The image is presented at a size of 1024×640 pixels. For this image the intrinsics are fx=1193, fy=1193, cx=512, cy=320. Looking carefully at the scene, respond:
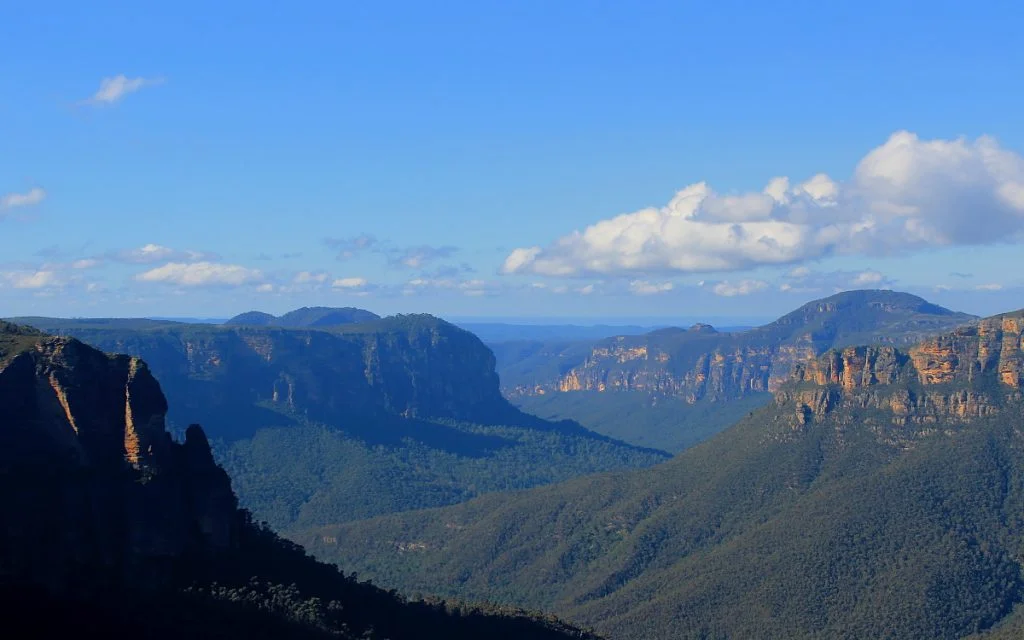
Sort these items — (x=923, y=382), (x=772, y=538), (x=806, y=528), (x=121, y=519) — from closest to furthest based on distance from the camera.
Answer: (x=121, y=519)
(x=772, y=538)
(x=806, y=528)
(x=923, y=382)

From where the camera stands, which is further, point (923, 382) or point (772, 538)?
point (923, 382)

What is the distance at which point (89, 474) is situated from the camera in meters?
71.9

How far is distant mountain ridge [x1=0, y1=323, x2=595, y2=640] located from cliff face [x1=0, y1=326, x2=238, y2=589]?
76 millimetres

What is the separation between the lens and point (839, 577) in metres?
135

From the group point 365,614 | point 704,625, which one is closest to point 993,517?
point 704,625

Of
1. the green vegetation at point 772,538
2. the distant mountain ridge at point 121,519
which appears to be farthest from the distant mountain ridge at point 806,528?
the distant mountain ridge at point 121,519

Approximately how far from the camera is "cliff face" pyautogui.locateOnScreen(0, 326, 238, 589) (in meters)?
67.7

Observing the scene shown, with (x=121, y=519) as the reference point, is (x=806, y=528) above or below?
below

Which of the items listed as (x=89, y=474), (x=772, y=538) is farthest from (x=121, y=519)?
(x=772, y=538)

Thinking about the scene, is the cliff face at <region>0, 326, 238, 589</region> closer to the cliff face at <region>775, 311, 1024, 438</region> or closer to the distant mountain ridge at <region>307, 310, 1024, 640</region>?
the distant mountain ridge at <region>307, 310, 1024, 640</region>

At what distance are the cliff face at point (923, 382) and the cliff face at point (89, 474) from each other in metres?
126

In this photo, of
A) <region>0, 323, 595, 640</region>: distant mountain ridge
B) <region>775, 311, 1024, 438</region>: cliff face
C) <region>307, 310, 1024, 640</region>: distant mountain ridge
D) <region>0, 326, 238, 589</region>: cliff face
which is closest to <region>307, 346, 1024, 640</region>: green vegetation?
<region>307, 310, 1024, 640</region>: distant mountain ridge

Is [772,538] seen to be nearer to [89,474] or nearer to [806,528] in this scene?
[806,528]

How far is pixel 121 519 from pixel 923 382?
138 metres
